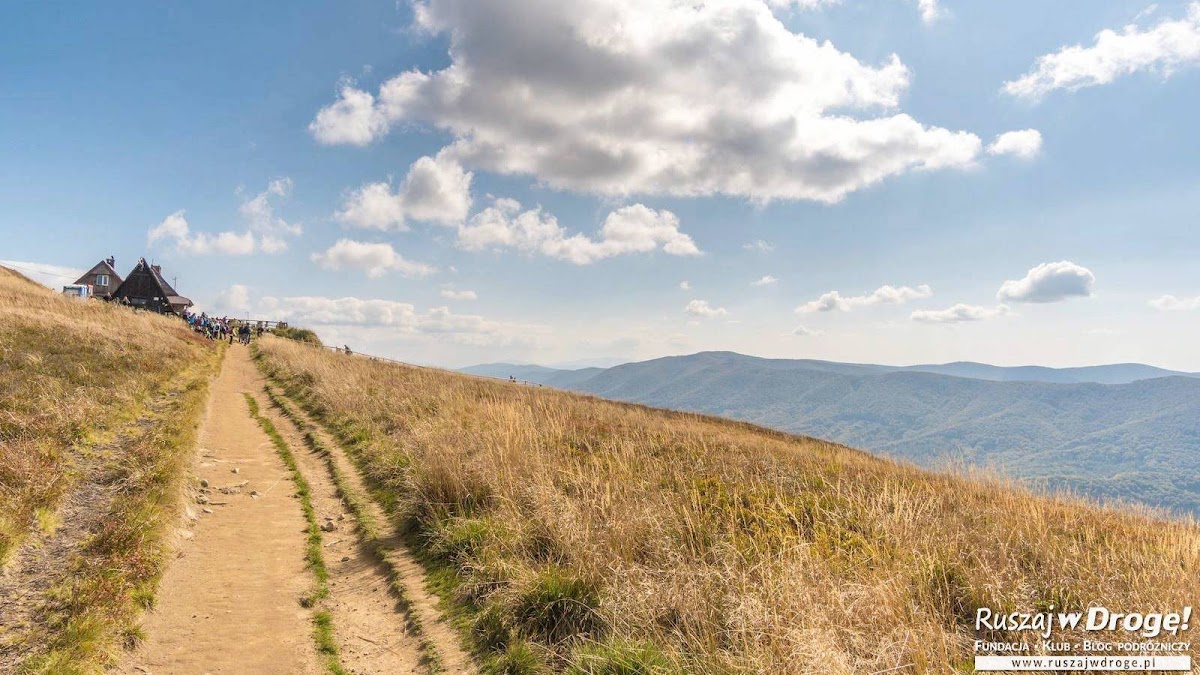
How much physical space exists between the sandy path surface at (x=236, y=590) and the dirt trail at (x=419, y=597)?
1.17 m

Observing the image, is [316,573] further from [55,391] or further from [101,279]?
[101,279]

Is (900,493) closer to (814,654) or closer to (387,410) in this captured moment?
(814,654)

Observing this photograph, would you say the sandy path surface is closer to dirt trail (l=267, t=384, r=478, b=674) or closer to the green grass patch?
the green grass patch

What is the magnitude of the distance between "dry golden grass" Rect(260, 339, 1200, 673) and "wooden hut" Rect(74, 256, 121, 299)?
A: 10804cm

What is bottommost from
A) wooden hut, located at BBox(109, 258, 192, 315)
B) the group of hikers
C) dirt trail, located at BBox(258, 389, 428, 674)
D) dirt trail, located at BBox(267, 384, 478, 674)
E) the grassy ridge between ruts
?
Result: dirt trail, located at BBox(258, 389, 428, 674)

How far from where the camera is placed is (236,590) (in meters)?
7.03

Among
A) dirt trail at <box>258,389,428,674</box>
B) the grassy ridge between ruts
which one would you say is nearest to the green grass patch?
dirt trail at <box>258,389,428,674</box>

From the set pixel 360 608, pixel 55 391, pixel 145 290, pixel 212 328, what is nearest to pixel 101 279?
pixel 145 290

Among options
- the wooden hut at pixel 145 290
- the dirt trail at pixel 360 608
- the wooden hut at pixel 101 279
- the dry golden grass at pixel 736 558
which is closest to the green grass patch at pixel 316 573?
the dirt trail at pixel 360 608

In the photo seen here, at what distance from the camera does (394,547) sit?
8594 mm

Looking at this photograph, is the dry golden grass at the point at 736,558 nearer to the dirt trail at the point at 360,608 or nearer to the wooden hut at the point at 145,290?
the dirt trail at the point at 360,608

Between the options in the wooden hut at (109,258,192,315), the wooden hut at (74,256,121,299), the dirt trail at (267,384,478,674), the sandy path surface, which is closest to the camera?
the sandy path surface

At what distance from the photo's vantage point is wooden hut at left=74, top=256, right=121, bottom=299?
8769cm

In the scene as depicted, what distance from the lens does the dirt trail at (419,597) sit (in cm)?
573
